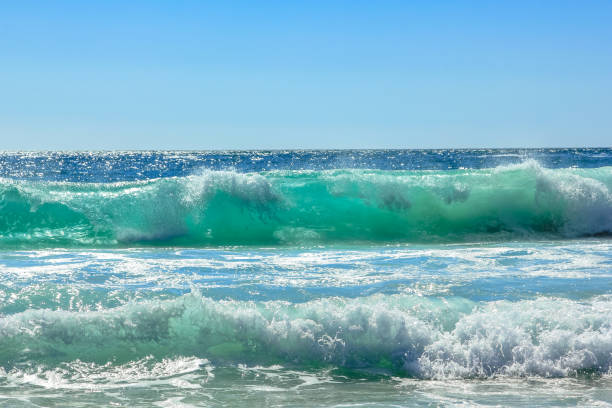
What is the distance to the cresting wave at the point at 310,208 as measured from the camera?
14742 mm

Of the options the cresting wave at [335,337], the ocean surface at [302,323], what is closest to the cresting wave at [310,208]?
the ocean surface at [302,323]

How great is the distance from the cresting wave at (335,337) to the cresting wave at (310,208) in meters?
7.66

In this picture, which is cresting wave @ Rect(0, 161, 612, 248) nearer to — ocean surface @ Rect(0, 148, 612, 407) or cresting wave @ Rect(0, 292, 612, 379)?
ocean surface @ Rect(0, 148, 612, 407)

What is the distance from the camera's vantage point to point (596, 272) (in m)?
9.06

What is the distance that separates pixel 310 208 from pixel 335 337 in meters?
10.4

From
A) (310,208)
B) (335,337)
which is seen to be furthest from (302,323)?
(310,208)

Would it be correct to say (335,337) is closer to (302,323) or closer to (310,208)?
(302,323)

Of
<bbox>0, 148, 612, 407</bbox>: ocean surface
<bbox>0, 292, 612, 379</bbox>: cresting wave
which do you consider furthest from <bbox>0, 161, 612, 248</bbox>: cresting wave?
<bbox>0, 292, 612, 379</bbox>: cresting wave

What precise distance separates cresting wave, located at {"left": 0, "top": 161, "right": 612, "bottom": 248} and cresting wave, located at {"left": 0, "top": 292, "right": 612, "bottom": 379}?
766 centimetres

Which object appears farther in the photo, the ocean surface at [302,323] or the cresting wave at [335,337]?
the cresting wave at [335,337]

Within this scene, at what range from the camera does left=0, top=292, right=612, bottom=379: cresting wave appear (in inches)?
230

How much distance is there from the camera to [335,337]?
6.17 metres

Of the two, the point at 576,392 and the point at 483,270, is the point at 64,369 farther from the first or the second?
the point at 483,270

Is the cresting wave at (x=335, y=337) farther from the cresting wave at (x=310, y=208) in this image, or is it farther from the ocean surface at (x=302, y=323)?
the cresting wave at (x=310, y=208)
